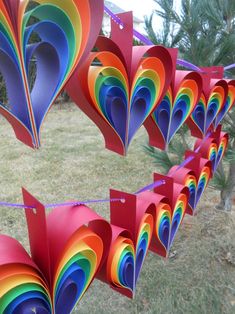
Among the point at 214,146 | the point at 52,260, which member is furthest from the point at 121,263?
the point at 214,146

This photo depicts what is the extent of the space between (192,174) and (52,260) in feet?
2.55

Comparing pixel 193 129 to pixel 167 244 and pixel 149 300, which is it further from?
pixel 149 300

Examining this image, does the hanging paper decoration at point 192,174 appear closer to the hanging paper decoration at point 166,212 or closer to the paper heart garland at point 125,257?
the hanging paper decoration at point 166,212

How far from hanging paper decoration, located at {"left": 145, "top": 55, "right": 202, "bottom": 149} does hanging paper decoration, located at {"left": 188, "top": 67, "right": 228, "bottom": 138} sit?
14cm

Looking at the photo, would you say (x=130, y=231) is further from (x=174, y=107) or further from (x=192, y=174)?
(x=192, y=174)

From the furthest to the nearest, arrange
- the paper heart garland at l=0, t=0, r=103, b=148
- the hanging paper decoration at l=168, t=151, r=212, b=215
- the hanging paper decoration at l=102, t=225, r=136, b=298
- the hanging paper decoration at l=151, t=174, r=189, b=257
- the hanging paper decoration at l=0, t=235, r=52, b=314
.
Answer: the hanging paper decoration at l=168, t=151, r=212, b=215 < the hanging paper decoration at l=151, t=174, r=189, b=257 < the hanging paper decoration at l=102, t=225, r=136, b=298 < the hanging paper decoration at l=0, t=235, r=52, b=314 < the paper heart garland at l=0, t=0, r=103, b=148

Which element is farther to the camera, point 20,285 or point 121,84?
point 121,84

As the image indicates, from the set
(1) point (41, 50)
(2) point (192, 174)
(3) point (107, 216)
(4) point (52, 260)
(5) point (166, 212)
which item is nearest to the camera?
(1) point (41, 50)

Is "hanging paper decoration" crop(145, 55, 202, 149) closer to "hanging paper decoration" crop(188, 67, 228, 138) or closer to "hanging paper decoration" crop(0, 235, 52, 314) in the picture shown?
"hanging paper decoration" crop(188, 67, 228, 138)

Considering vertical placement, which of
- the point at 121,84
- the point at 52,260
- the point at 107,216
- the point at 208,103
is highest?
the point at 121,84

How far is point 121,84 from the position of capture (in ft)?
2.41

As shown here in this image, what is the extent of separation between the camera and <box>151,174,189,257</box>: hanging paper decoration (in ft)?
Result: 3.52

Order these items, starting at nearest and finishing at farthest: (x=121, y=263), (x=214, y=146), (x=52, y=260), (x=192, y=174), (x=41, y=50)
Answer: (x=41, y=50) < (x=52, y=260) < (x=121, y=263) < (x=192, y=174) < (x=214, y=146)

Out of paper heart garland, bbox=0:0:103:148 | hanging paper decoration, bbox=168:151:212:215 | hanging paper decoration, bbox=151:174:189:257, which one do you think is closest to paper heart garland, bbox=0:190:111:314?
paper heart garland, bbox=0:0:103:148
